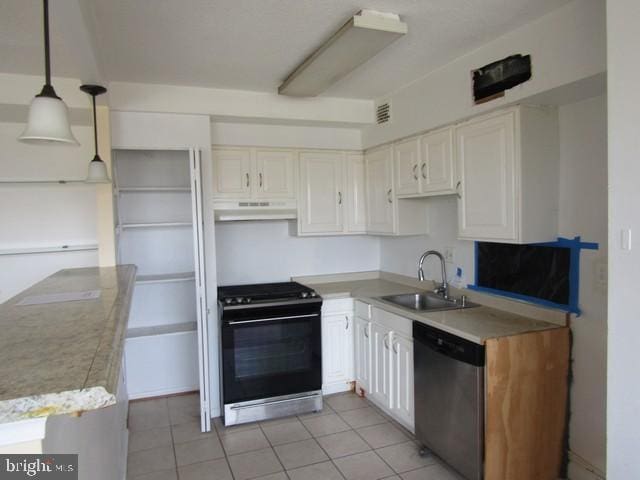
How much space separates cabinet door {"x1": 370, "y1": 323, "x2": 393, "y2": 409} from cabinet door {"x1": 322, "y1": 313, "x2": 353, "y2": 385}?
1.07 feet

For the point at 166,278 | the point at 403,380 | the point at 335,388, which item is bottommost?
the point at 335,388

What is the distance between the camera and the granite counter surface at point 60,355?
77cm

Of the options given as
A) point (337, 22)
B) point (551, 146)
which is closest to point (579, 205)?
point (551, 146)

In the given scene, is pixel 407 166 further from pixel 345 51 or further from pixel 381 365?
pixel 381 365

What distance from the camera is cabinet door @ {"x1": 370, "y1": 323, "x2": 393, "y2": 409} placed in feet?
10.6

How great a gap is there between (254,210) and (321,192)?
0.62 m

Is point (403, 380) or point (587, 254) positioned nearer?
point (587, 254)

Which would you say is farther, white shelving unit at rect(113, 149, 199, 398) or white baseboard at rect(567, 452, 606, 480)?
white shelving unit at rect(113, 149, 199, 398)

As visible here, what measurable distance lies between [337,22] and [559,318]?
1985 millimetres

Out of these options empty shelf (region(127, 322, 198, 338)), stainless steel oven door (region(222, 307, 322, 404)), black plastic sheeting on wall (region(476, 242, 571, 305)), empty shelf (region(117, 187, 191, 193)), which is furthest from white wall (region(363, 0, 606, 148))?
empty shelf (region(127, 322, 198, 338))

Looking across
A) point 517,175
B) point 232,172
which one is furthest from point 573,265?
point 232,172

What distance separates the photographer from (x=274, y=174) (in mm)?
3740

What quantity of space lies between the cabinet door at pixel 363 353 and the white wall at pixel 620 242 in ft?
6.53

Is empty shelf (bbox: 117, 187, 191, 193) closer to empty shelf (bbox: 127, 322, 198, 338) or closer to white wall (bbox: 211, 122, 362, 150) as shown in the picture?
white wall (bbox: 211, 122, 362, 150)
